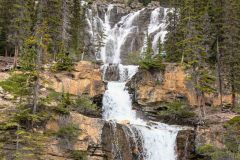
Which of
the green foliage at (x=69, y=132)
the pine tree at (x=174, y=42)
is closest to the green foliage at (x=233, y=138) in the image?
the green foliage at (x=69, y=132)

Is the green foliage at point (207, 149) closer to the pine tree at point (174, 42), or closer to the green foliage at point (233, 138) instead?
the green foliage at point (233, 138)

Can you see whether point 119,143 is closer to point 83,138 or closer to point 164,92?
point 83,138

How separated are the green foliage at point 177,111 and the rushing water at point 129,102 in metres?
2.08

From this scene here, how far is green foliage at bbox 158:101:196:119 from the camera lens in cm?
3316

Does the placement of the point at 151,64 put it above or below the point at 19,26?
below

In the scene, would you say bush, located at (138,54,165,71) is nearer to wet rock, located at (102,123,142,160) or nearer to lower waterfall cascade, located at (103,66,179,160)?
lower waterfall cascade, located at (103,66,179,160)

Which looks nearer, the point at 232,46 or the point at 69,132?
the point at 69,132

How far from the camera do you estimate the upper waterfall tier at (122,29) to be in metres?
54.5

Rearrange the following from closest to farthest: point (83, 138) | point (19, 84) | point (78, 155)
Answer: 1. point (19, 84)
2. point (78, 155)
3. point (83, 138)

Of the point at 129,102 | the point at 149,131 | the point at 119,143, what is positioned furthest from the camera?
the point at 129,102

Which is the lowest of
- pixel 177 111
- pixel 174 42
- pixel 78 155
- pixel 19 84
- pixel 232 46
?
pixel 78 155

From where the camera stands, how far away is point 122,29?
5994 cm

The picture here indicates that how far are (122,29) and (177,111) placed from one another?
97.5ft

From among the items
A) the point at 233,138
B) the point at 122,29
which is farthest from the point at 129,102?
the point at 122,29
